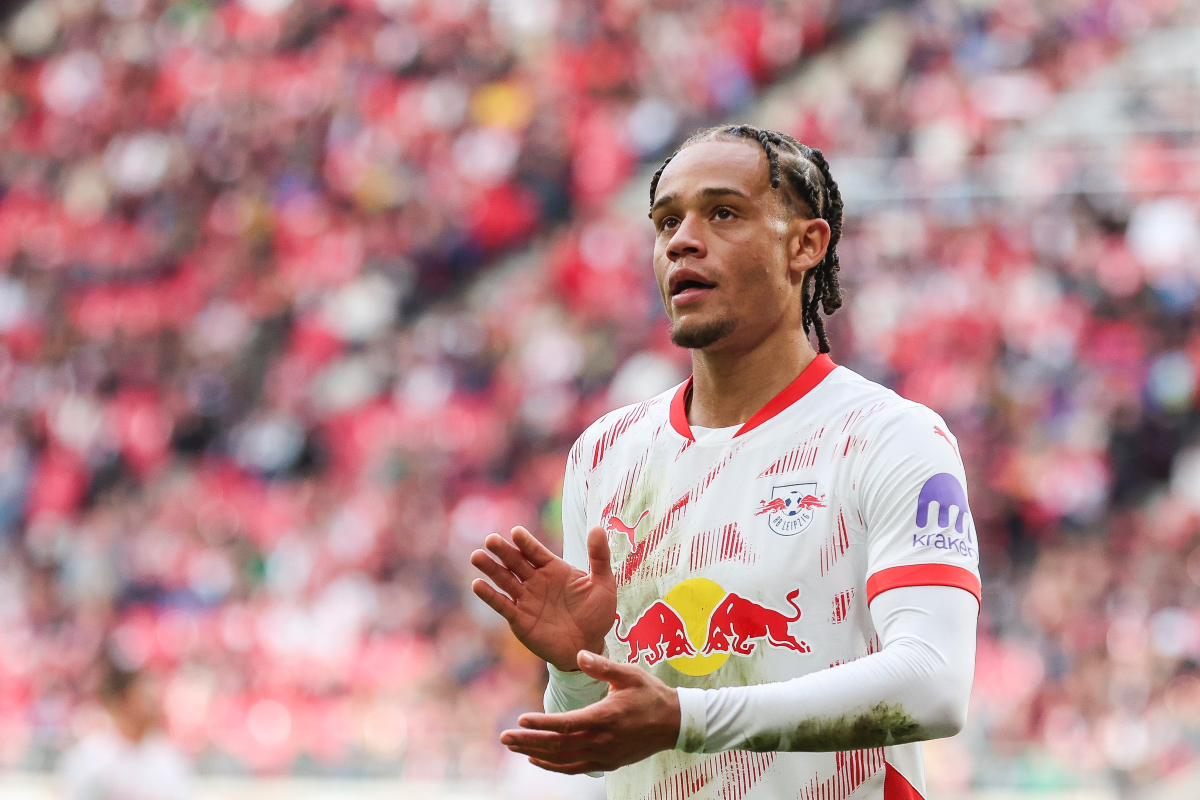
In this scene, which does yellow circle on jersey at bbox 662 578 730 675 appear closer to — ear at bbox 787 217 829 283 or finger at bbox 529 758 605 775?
finger at bbox 529 758 605 775

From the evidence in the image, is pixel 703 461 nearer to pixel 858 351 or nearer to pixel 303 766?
pixel 303 766

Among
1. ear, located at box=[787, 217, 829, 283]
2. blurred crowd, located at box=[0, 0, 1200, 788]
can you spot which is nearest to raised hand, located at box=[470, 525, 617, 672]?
ear, located at box=[787, 217, 829, 283]

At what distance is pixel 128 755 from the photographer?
5.62 metres

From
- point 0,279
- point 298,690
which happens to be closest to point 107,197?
point 0,279

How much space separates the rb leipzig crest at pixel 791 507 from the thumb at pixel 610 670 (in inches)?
18.2

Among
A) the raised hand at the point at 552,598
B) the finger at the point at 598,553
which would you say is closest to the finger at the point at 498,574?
the raised hand at the point at 552,598

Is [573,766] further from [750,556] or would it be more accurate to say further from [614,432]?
[614,432]

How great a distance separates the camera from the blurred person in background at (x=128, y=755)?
5578 millimetres

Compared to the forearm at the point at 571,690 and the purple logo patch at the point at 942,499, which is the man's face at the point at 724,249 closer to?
the purple logo patch at the point at 942,499

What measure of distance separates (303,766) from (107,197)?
8.23m

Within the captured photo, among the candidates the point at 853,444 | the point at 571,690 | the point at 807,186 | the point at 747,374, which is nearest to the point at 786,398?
the point at 747,374

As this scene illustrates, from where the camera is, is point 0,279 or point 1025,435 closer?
point 1025,435

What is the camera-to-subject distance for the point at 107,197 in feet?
47.4

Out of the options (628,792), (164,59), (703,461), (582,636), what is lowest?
(628,792)
